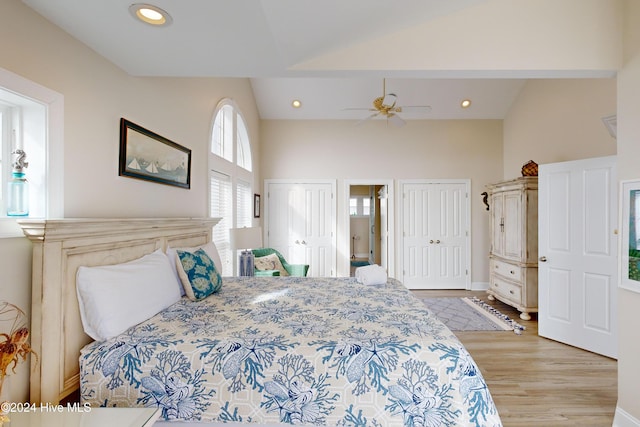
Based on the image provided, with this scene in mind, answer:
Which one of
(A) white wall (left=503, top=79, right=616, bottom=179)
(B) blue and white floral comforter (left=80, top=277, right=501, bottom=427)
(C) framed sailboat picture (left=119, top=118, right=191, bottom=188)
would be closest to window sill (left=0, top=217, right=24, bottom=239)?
(B) blue and white floral comforter (left=80, top=277, right=501, bottom=427)

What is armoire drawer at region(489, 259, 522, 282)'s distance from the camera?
4031 millimetres

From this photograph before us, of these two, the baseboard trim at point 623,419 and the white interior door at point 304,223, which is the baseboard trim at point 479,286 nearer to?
the white interior door at point 304,223

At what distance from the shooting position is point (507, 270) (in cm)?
426

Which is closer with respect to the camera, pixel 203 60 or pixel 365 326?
pixel 365 326

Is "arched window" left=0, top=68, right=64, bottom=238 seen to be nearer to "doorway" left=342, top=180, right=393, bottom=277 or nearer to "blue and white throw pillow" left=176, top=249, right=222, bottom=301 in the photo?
"blue and white throw pillow" left=176, top=249, right=222, bottom=301

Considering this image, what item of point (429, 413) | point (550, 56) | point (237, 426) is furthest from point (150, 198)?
point (550, 56)

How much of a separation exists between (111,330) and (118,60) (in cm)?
164

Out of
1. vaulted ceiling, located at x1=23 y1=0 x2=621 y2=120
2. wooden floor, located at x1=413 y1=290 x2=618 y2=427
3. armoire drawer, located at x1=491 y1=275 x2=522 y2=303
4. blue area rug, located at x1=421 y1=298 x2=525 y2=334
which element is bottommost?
wooden floor, located at x1=413 y1=290 x2=618 y2=427

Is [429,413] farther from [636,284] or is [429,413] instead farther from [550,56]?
[550,56]

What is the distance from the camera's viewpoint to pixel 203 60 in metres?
1.95

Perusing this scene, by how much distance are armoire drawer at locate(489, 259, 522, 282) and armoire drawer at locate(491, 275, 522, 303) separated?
0.32 ft

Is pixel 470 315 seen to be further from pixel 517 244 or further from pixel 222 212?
pixel 222 212

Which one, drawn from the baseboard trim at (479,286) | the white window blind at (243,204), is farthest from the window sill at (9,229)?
the baseboard trim at (479,286)

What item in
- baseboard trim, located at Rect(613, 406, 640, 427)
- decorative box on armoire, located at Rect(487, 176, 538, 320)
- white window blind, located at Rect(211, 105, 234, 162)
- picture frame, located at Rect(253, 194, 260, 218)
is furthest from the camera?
picture frame, located at Rect(253, 194, 260, 218)
